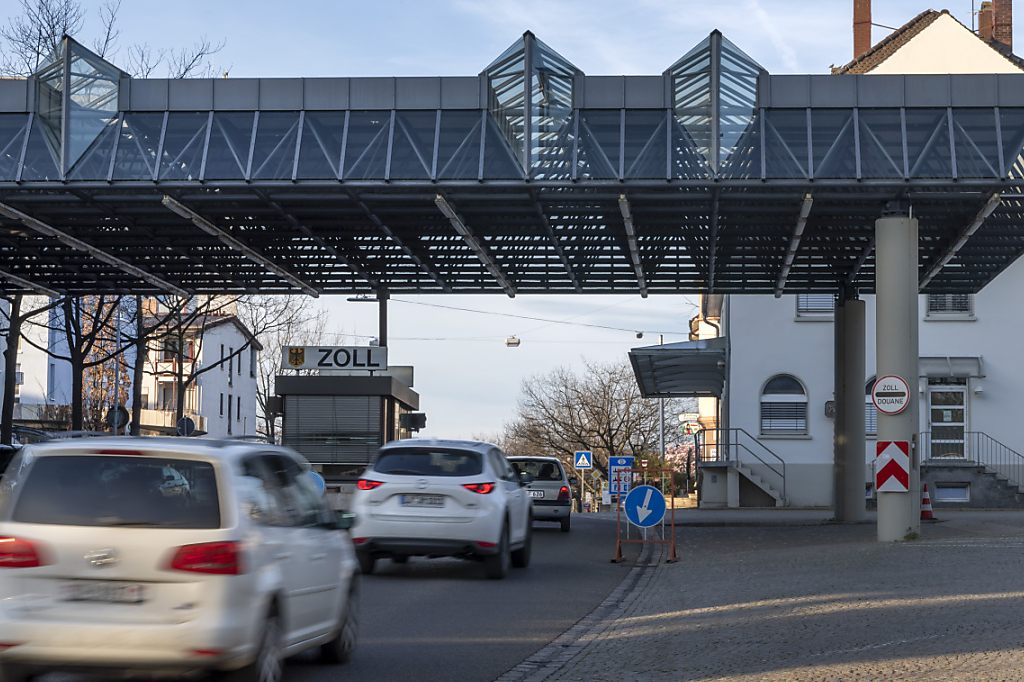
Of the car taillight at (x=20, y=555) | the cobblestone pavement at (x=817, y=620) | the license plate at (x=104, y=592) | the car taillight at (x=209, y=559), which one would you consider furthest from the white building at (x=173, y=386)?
the car taillight at (x=209, y=559)

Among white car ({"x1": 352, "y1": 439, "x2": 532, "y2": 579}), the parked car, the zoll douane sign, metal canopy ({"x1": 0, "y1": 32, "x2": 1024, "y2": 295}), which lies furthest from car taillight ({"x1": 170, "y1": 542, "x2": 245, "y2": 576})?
the parked car

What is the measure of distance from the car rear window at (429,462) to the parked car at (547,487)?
37.6ft

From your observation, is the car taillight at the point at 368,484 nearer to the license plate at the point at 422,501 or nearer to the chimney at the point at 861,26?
the license plate at the point at 422,501

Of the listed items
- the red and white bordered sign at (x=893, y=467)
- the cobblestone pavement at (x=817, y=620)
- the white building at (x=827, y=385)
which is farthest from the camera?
the white building at (x=827, y=385)

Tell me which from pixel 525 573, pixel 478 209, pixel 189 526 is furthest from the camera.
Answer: pixel 478 209

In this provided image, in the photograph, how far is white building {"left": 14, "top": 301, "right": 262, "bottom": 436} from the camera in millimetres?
89938

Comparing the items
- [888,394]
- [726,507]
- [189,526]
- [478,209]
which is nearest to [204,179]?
[478,209]

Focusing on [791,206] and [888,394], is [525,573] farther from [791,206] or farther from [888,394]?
[791,206]

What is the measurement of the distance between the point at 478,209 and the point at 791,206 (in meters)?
5.53

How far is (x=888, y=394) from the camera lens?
23500 millimetres

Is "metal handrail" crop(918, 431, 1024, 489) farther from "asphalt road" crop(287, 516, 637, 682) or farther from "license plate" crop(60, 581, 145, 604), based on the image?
"license plate" crop(60, 581, 145, 604)

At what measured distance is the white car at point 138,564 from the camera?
786 cm

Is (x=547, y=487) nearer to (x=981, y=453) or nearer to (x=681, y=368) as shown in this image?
(x=681, y=368)

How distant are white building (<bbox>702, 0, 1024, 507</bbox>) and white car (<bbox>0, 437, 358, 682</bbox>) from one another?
4053 cm
